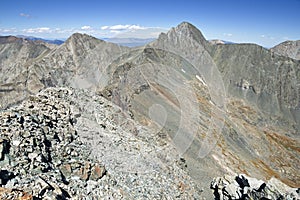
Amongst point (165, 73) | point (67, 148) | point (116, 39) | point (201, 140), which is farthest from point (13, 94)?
point (116, 39)

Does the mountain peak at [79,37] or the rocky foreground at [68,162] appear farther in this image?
the mountain peak at [79,37]

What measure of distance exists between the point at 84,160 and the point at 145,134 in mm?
12823

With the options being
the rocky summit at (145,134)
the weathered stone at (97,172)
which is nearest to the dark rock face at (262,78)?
the rocky summit at (145,134)

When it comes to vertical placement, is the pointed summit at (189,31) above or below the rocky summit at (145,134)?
above

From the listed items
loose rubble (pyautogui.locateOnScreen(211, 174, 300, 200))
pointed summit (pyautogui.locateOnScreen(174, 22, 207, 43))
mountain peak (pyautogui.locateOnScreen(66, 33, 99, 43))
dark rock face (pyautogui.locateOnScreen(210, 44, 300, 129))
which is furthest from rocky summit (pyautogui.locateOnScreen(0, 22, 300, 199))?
→ pointed summit (pyautogui.locateOnScreen(174, 22, 207, 43))

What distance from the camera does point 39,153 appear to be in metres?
16.2

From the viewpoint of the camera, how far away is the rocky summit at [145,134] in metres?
16.5

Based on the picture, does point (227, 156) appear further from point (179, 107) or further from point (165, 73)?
point (165, 73)

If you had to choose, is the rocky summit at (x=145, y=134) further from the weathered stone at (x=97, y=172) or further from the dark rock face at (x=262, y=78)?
the dark rock face at (x=262, y=78)

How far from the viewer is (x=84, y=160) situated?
60.7 feet

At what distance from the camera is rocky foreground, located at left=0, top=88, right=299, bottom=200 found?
14.5 metres

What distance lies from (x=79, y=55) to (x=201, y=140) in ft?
287

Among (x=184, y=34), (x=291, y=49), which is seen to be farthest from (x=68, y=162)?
(x=291, y=49)

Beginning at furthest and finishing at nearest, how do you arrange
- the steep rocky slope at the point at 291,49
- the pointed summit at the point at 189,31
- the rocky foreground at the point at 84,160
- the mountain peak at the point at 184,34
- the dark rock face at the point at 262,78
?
1. the steep rocky slope at the point at 291,49
2. the pointed summit at the point at 189,31
3. the mountain peak at the point at 184,34
4. the dark rock face at the point at 262,78
5. the rocky foreground at the point at 84,160
